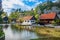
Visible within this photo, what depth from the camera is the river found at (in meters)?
6.35

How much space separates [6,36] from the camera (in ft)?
21.0

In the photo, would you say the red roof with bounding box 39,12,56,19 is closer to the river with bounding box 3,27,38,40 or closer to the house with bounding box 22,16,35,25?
the house with bounding box 22,16,35,25

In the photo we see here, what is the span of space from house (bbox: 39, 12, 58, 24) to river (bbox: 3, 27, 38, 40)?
21.0 inches

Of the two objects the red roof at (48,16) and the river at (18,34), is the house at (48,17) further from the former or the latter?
the river at (18,34)

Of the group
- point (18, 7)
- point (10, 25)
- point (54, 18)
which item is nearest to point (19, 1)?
point (18, 7)

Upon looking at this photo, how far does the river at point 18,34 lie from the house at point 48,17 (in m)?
0.53

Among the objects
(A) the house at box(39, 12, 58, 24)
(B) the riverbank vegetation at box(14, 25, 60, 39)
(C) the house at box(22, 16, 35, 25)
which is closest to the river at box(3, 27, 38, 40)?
(B) the riverbank vegetation at box(14, 25, 60, 39)

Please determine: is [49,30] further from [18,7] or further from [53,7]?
[18,7]

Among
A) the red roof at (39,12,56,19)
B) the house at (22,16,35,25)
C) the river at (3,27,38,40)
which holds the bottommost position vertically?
the river at (3,27,38,40)

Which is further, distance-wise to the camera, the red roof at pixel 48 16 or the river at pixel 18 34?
the red roof at pixel 48 16

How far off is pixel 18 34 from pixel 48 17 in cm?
110

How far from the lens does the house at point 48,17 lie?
6469 mm

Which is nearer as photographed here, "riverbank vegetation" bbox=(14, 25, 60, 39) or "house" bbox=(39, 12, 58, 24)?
"riverbank vegetation" bbox=(14, 25, 60, 39)

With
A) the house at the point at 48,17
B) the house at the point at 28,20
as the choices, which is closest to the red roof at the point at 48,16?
the house at the point at 48,17
